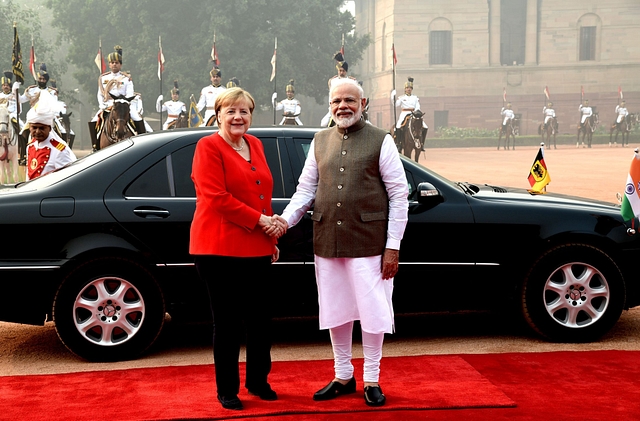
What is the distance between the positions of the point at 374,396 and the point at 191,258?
1.68 metres

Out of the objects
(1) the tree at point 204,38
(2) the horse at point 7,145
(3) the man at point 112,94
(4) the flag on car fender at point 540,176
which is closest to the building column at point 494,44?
(1) the tree at point 204,38

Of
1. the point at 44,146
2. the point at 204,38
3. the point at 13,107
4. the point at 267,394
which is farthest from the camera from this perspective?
the point at 204,38

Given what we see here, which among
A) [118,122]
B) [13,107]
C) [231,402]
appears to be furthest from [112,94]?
[231,402]

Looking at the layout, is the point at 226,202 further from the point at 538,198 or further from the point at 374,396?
the point at 538,198

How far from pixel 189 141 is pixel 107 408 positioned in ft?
6.51

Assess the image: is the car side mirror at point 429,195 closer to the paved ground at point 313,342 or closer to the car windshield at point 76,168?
the paved ground at point 313,342

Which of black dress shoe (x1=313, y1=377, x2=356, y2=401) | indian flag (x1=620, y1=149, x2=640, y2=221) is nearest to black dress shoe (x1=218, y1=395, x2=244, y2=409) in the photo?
black dress shoe (x1=313, y1=377, x2=356, y2=401)

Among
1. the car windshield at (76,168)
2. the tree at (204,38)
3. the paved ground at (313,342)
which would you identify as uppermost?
the tree at (204,38)

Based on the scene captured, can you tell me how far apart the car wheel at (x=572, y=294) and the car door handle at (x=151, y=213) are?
8.00ft

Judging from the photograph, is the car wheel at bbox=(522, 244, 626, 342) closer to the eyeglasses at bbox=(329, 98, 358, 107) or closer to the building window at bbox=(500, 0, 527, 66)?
the eyeglasses at bbox=(329, 98, 358, 107)

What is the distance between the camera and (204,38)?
1844 inches

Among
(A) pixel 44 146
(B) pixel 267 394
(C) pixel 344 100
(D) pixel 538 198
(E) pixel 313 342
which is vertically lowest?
(E) pixel 313 342

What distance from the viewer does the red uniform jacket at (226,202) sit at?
4.46m

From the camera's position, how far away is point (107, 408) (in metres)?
4.69
